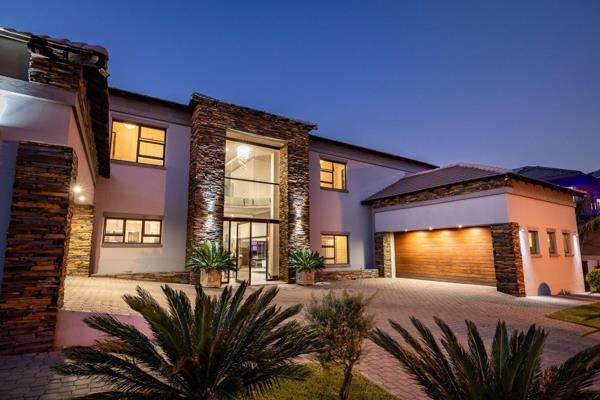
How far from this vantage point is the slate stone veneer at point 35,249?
14.5 feet

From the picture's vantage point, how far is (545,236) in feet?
45.2

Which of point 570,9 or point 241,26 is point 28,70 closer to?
point 570,9

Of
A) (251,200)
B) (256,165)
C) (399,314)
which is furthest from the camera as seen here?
(256,165)

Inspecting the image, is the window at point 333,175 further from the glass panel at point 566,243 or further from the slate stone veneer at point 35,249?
the slate stone veneer at point 35,249

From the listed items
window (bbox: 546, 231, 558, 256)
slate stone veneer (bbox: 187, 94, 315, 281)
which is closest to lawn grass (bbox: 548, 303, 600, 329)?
window (bbox: 546, 231, 558, 256)

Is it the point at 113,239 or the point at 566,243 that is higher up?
the point at 113,239

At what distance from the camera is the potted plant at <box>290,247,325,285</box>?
45.7ft

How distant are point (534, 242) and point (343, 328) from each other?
13374 millimetres

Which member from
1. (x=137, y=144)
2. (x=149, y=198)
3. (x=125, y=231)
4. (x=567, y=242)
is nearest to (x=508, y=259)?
(x=567, y=242)

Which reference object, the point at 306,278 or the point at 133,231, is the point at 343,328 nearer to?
the point at 306,278

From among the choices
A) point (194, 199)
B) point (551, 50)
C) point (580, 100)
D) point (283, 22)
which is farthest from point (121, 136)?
point (580, 100)

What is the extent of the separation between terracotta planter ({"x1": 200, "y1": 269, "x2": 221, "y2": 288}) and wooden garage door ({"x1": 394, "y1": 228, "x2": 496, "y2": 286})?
419 inches

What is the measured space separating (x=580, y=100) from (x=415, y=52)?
64619 millimetres

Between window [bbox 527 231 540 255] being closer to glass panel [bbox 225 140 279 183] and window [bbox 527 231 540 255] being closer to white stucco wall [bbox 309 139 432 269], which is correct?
white stucco wall [bbox 309 139 432 269]
